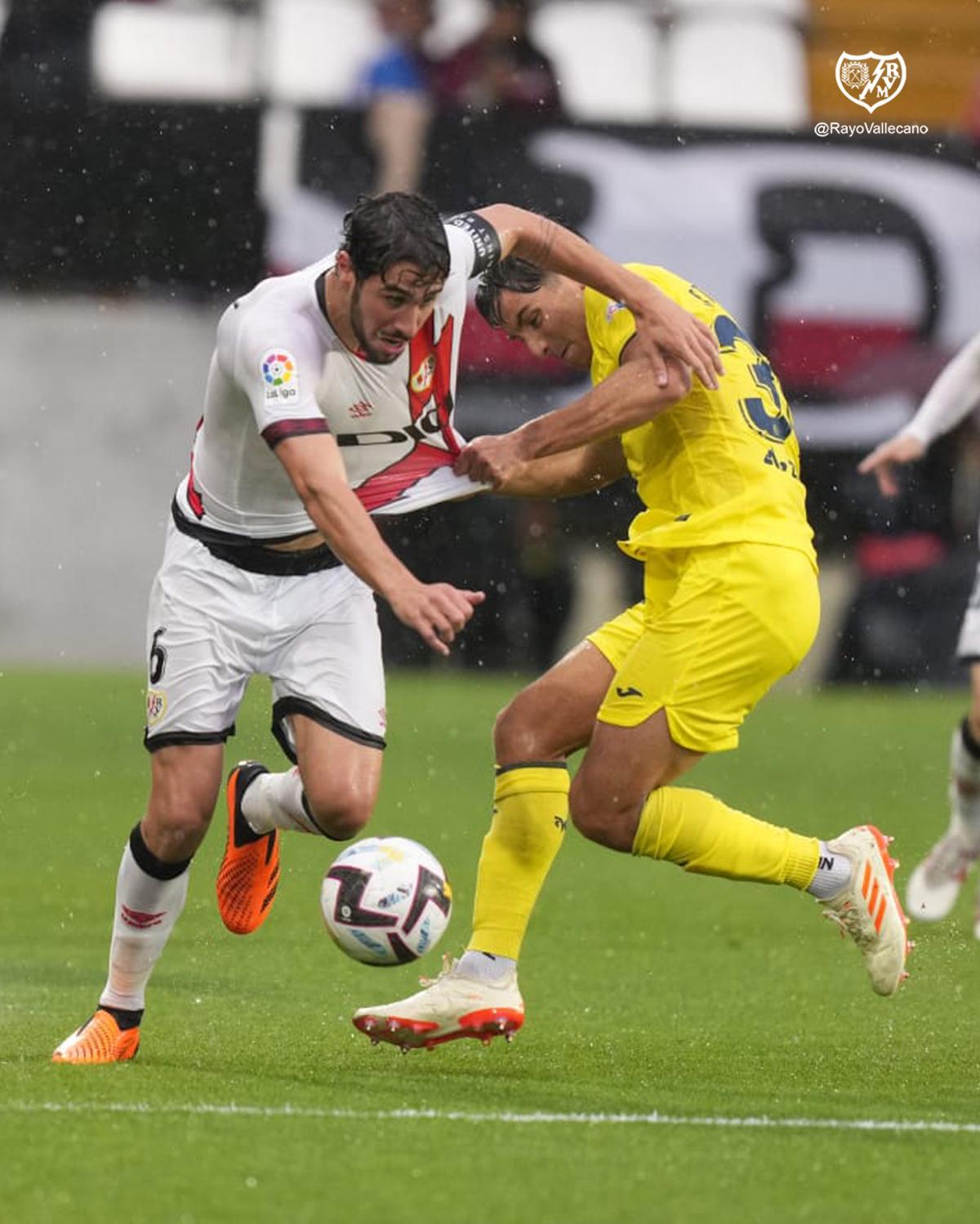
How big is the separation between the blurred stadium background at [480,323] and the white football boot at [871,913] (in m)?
9.62

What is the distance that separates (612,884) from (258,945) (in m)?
2.31

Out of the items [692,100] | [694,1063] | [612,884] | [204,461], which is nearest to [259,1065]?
[694,1063]

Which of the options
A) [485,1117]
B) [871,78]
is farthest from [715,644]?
[871,78]

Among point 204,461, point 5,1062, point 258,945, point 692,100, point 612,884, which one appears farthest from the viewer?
point 692,100

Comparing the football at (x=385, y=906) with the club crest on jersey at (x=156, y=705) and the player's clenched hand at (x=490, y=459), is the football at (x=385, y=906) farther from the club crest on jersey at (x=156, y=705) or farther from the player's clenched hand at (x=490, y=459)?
the player's clenched hand at (x=490, y=459)

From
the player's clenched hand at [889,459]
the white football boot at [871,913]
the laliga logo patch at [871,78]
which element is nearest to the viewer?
the white football boot at [871,913]

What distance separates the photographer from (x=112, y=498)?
A: 16.6m

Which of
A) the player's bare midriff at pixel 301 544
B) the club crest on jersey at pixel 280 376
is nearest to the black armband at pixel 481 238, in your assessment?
the club crest on jersey at pixel 280 376

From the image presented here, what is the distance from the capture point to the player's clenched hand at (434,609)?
4977 millimetres

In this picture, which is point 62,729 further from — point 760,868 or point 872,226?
point 760,868

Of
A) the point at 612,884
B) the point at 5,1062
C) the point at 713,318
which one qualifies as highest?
the point at 713,318

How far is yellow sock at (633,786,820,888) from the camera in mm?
6055

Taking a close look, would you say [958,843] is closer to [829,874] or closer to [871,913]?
[871,913]

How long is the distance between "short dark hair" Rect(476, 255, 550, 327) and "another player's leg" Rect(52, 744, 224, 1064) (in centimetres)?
134
